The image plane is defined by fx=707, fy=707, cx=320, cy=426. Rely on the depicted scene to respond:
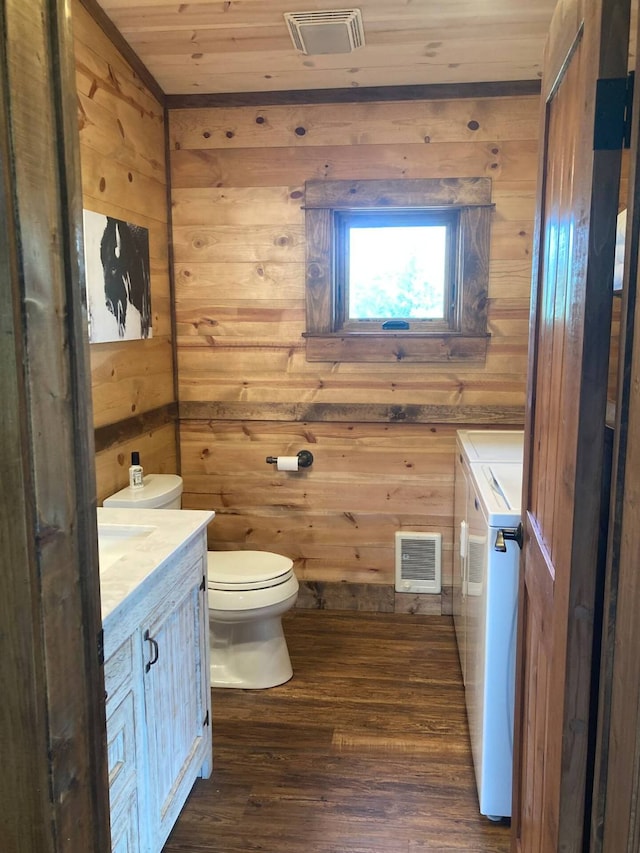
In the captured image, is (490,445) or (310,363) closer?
(490,445)

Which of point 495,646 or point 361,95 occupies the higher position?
A: point 361,95

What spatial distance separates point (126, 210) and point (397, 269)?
124cm

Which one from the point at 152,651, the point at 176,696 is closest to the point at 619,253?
the point at 152,651

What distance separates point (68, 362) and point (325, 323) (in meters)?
2.34

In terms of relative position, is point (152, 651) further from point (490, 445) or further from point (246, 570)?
point (490, 445)

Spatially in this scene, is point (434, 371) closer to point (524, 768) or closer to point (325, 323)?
point (325, 323)

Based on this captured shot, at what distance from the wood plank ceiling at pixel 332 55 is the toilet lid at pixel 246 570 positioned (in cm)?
201

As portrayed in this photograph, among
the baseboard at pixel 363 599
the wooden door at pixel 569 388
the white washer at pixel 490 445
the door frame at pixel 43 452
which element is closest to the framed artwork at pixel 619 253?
the wooden door at pixel 569 388

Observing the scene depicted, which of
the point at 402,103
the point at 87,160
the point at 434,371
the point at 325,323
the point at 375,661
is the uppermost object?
the point at 402,103

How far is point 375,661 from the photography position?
9.81 ft

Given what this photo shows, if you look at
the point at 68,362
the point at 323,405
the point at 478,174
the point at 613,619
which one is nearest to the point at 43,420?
the point at 68,362

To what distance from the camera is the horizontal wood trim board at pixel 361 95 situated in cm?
305

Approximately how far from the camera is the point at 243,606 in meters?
2.62

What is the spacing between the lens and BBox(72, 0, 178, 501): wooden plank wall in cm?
251
